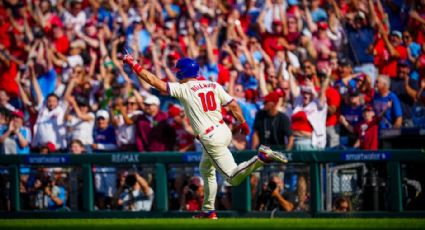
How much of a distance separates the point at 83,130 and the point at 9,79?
3.30 meters

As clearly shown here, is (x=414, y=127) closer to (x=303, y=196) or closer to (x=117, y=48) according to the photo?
(x=303, y=196)

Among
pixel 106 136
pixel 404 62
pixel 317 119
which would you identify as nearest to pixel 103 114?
pixel 106 136

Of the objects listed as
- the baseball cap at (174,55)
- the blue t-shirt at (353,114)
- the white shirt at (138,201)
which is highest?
the baseball cap at (174,55)

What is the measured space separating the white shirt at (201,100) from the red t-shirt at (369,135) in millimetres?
3353

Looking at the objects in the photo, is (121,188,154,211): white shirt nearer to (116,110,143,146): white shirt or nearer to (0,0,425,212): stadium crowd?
(0,0,425,212): stadium crowd

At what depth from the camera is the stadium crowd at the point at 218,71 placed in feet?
49.6

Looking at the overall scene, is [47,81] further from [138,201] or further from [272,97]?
[272,97]

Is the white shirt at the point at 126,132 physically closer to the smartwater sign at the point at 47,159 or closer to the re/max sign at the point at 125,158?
the re/max sign at the point at 125,158

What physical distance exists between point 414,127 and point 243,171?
3444mm

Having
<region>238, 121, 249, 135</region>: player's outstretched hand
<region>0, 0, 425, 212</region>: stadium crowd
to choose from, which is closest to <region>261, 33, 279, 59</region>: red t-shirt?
<region>0, 0, 425, 212</region>: stadium crowd

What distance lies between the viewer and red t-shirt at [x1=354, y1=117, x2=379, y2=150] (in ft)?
47.4

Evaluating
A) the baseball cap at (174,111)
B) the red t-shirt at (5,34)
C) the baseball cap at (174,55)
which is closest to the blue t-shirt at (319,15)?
the baseball cap at (174,55)

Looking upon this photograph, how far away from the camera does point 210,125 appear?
1196 cm

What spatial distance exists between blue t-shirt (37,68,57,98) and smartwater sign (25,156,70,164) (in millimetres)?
3362
